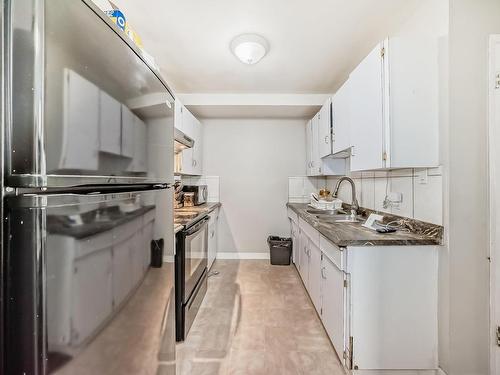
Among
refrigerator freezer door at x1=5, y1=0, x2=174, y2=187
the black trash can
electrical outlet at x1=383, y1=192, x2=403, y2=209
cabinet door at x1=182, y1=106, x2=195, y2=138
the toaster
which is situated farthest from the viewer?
the toaster

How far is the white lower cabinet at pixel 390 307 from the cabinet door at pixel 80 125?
54.6 inches

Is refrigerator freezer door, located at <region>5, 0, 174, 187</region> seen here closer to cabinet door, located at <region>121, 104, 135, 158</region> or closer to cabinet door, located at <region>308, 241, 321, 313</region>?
cabinet door, located at <region>121, 104, 135, 158</region>

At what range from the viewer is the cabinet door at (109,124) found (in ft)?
2.17

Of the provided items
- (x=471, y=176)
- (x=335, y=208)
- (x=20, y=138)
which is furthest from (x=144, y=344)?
(x=335, y=208)

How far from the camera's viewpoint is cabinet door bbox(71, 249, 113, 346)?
586 mm

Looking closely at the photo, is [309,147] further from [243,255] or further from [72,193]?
[72,193]

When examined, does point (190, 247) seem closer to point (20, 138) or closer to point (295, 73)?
point (20, 138)

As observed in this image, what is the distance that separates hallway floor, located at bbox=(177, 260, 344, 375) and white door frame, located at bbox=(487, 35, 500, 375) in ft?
2.90

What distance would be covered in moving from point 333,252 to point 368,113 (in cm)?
99

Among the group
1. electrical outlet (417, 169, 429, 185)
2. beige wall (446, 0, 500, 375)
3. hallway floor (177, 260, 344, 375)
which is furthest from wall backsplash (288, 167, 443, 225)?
hallway floor (177, 260, 344, 375)

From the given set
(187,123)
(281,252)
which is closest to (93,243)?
(187,123)

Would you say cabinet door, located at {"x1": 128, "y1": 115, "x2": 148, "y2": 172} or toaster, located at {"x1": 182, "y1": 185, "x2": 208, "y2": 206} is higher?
cabinet door, located at {"x1": 128, "y1": 115, "x2": 148, "y2": 172}

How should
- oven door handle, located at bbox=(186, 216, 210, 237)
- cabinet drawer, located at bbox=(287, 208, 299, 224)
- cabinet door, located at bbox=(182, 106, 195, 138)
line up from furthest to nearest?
1. cabinet drawer, located at bbox=(287, 208, 299, 224)
2. cabinet door, located at bbox=(182, 106, 195, 138)
3. oven door handle, located at bbox=(186, 216, 210, 237)

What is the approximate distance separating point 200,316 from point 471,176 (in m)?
2.26
